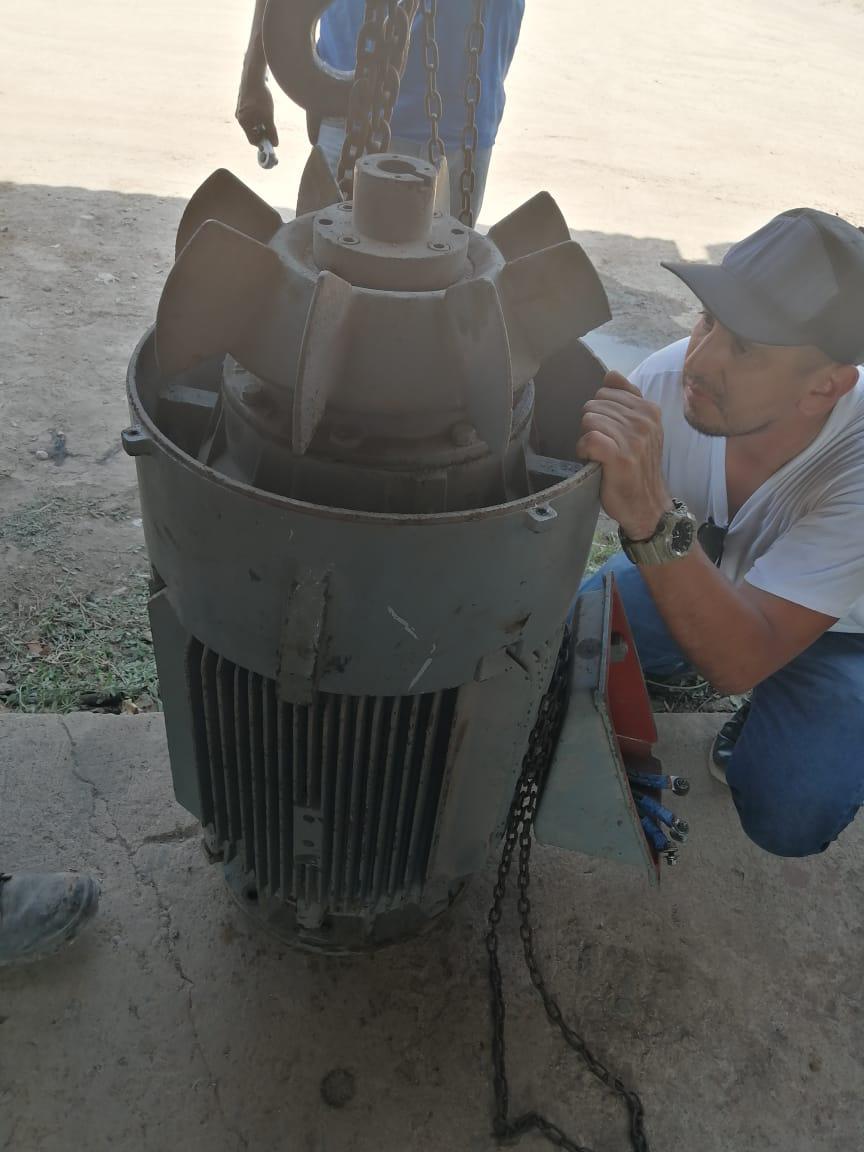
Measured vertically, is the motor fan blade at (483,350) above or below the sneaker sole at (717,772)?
above

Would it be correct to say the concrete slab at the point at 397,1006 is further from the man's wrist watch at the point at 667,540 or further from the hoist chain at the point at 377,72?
the hoist chain at the point at 377,72

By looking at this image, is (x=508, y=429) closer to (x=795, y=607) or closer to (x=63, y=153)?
(x=795, y=607)

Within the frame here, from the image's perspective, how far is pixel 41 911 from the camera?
1.94m

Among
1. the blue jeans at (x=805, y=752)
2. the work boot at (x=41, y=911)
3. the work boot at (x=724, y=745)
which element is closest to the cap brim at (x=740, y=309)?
the blue jeans at (x=805, y=752)

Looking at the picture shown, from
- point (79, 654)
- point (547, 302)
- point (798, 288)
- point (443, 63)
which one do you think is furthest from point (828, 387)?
point (79, 654)

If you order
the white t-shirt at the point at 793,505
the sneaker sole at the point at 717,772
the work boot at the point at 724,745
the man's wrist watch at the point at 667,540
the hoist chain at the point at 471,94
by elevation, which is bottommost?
the sneaker sole at the point at 717,772

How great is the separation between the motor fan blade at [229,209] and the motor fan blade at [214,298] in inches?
8.6

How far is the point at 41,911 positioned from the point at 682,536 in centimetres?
150

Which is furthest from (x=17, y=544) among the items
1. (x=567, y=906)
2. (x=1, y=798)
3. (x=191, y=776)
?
(x=567, y=906)

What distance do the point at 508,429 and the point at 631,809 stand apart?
898 mm

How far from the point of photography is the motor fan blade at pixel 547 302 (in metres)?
1.36

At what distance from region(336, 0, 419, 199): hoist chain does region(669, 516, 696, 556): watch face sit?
0.82 metres

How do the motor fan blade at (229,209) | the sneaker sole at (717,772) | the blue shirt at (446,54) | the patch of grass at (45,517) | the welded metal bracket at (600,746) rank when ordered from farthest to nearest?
the patch of grass at (45,517) < the blue shirt at (446,54) < the sneaker sole at (717,772) < the welded metal bracket at (600,746) < the motor fan blade at (229,209)

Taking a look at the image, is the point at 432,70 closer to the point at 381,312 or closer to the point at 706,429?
the point at 381,312
